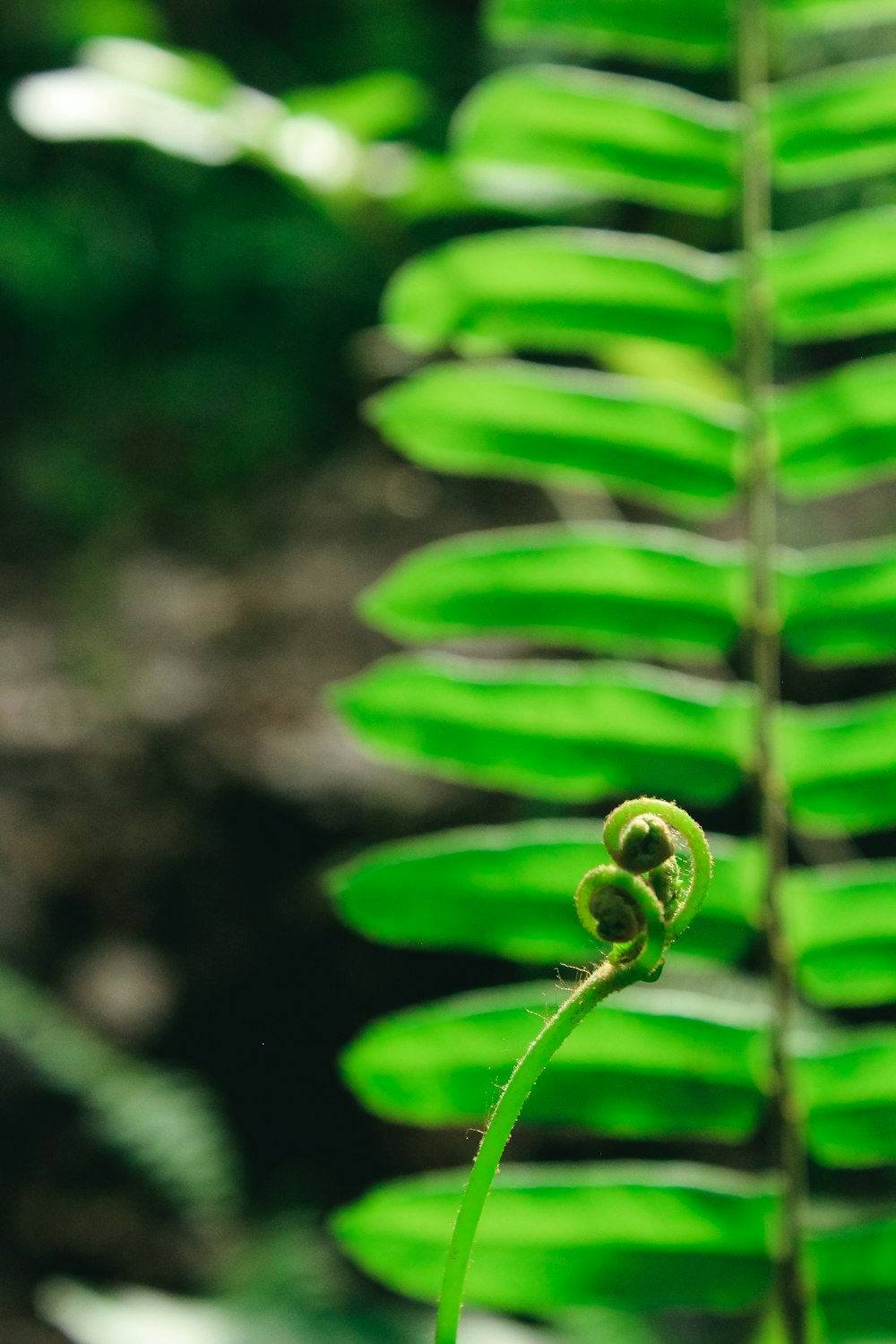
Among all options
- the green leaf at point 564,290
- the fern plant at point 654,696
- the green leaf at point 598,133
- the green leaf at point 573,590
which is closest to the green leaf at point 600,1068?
the fern plant at point 654,696

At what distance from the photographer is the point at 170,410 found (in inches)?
127

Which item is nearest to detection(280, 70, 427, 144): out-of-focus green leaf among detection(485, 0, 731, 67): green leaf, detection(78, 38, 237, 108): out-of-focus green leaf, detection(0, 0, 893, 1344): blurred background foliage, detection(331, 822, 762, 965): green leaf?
detection(0, 0, 893, 1344): blurred background foliage

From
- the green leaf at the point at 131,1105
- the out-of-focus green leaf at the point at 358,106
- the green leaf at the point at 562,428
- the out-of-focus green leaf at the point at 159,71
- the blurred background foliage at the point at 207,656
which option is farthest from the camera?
the green leaf at the point at 131,1105

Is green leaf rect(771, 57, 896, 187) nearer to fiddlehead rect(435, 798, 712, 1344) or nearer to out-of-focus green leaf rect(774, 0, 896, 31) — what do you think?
out-of-focus green leaf rect(774, 0, 896, 31)

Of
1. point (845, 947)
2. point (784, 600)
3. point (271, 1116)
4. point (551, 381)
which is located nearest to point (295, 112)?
point (551, 381)

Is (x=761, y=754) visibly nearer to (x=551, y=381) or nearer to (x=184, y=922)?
(x=551, y=381)

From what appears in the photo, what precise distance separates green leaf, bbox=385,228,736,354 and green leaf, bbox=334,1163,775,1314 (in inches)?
23.7

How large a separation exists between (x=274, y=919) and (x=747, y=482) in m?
1.70

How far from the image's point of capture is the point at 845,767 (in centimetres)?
74

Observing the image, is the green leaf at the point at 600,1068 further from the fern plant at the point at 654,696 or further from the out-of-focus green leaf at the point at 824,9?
the out-of-focus green leaf at the point at 824,9

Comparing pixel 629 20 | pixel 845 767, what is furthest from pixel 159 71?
pixel 845 767

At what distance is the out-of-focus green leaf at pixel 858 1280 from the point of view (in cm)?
70

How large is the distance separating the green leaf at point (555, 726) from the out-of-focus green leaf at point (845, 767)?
4 centimetres

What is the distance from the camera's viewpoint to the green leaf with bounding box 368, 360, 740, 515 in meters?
0.81
